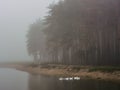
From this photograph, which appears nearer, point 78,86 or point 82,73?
point 78,86

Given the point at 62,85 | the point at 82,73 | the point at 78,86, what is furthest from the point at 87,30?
the point at 78,86

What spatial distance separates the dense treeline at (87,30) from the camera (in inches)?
2114

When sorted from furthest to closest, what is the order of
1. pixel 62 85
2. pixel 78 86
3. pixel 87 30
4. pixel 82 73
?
pixel 87 30 → pixel 82 73 → pixel 62 85 → pixel 78 86

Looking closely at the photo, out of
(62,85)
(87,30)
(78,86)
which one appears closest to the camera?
(78,86)

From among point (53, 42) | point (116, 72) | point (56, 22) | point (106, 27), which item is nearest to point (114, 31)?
point (106, 27)

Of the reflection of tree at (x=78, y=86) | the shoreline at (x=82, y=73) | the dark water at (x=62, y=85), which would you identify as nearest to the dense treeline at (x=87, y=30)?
the shoreline at (x=82, y=73)

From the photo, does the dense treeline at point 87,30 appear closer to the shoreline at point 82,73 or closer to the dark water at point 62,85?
the shoreline at point 82,73

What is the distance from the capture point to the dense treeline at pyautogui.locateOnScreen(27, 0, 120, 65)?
176 feet

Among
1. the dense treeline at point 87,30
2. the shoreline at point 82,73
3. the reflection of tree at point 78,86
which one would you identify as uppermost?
the dense treeline at point 87,30

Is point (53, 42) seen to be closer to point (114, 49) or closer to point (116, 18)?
point (114, 49)

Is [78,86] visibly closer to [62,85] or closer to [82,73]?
[62,85]

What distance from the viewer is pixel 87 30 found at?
5862 cm

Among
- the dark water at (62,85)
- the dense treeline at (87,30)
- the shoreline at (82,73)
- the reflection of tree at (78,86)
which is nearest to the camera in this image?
the reflection of tree at (78,86)

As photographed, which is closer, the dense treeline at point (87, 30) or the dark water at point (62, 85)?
the dark water at point (62, 85)
